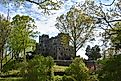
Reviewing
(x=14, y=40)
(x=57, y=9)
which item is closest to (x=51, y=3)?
(x=57, y=9)

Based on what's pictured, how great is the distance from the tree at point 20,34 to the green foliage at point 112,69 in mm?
Result: 22845

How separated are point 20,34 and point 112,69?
24.6 meters

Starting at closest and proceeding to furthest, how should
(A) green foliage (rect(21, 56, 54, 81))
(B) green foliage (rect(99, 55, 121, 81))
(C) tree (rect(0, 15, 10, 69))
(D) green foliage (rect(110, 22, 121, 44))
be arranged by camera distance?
(B) green foliage (rect(99, 55, 121, 81)) < (D) green foliage (rect(110, 22, 121, 44)) < (A) green foliage (rect(21, 56, 54, 81)) < (C) tree (rect(0, 15, 10, 69))

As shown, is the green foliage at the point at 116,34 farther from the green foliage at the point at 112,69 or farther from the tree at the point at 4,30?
the tree at the point at 4,30

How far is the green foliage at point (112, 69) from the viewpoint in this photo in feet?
66.3

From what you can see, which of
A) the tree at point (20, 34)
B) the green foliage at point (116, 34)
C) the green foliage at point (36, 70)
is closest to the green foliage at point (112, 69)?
the green foliage at point (116, 34)

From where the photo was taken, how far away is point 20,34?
1700 inches

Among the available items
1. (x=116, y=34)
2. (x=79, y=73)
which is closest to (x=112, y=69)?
(x=116, y=34)

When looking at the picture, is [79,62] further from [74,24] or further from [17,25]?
[74,24]

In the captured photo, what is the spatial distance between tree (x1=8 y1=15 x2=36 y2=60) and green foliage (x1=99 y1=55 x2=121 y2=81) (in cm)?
2284

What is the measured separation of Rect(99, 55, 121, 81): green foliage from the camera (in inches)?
795

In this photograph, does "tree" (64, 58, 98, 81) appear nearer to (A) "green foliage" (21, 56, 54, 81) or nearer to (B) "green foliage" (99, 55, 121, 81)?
(A) "green foliage" (21, 56, 54, 81)

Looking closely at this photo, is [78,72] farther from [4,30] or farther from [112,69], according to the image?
[4,30]

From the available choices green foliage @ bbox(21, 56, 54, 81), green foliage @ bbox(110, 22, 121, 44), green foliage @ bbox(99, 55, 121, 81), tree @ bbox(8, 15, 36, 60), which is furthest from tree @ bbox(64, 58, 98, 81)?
tree @ bbox(8, 15, 36, 60)
